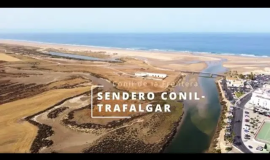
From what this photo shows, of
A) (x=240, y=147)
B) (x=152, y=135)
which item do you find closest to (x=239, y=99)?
(x=240, y=147)

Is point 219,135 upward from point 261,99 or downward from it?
downward

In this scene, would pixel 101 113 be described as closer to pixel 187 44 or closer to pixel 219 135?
pixel 219 135

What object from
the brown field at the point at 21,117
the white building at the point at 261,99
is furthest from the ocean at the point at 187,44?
the brown field at the point at 21,117

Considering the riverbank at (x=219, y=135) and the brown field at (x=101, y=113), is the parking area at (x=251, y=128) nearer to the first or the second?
the riverbank at (x=219, y=135)

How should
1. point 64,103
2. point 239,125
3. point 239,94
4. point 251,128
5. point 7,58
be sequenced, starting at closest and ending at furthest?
point 251,128 < point 239,125 < point 64,103 < point 239,94 < point 7,58

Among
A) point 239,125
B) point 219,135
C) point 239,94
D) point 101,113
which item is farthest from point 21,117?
point 239,94

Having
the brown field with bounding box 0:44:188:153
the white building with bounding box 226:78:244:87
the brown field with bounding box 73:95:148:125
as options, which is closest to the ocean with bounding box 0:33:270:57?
the white building with bounding box 226:78:244:87
